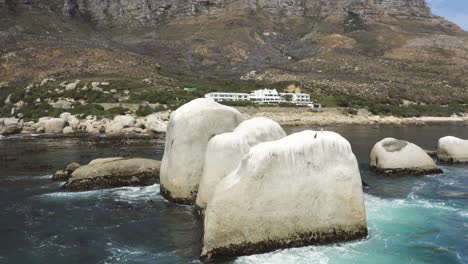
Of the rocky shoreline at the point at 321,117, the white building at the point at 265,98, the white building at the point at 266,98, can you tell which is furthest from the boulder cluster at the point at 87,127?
the white building at the point at 266,98

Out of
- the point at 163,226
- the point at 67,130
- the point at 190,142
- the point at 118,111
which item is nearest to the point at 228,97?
the point at 118,111

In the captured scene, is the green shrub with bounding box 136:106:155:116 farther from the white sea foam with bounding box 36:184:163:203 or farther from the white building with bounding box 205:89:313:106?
the white sea foam with bounding box 36:184:163:203

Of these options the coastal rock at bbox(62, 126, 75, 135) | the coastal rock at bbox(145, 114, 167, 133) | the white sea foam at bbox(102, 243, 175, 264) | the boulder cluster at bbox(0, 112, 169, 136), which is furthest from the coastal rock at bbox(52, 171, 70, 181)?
the coastal rock at bbox(62, 126, 75, 135)

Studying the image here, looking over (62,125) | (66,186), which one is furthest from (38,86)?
(66,186)

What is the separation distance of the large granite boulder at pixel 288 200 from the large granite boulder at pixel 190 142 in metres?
6.32

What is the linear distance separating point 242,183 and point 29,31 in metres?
187

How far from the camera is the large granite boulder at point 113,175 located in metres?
28.1

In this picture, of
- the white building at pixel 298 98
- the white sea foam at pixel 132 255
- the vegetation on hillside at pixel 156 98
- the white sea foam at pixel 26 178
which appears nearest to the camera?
the white sea foam at pixel 132 255

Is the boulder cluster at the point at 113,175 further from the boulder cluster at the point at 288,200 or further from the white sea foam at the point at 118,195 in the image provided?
the boulder cluster at the point at 288,200

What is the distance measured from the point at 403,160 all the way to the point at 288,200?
683 inches

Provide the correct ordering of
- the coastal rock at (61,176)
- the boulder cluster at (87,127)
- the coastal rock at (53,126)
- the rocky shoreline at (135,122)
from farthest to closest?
the coastal rock at (53,126), the rocky shoreline at (135,122), the boulder cluster at (87,127), the coastal rock at (61,176)

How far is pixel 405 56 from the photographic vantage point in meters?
182

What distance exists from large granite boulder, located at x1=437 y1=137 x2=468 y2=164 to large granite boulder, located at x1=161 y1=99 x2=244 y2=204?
20.2 m

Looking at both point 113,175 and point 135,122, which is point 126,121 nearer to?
point 135,122
